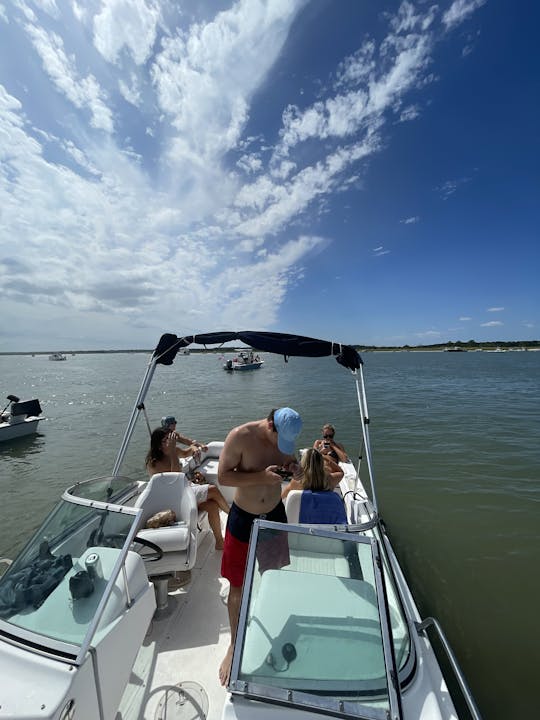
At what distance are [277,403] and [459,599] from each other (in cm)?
1606

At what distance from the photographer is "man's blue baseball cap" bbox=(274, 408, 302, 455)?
7.75 ft

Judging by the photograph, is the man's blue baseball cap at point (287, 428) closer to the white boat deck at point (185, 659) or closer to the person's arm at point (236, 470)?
the person's arm at point (236, 470)

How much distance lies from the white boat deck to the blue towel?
51.0 inches

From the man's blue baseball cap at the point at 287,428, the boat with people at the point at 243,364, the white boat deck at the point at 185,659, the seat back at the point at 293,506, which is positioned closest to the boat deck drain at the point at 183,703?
the white boat deck at the point at 185,659

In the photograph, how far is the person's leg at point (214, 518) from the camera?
4086mm

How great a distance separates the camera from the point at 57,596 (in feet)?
6.26

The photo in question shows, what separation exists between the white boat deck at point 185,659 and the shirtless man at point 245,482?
17 centimetres

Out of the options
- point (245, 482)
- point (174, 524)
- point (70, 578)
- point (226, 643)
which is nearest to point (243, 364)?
point (174, 524)

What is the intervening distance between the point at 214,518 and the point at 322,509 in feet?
5.92

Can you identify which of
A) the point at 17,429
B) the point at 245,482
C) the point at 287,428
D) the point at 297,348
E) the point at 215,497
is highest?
the point at 297,348

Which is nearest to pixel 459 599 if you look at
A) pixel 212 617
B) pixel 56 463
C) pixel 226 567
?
pixel 212 617

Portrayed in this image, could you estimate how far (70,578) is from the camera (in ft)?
6.50

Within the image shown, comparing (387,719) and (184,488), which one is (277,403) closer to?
(184,488)

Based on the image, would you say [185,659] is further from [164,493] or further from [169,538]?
[164,493]
